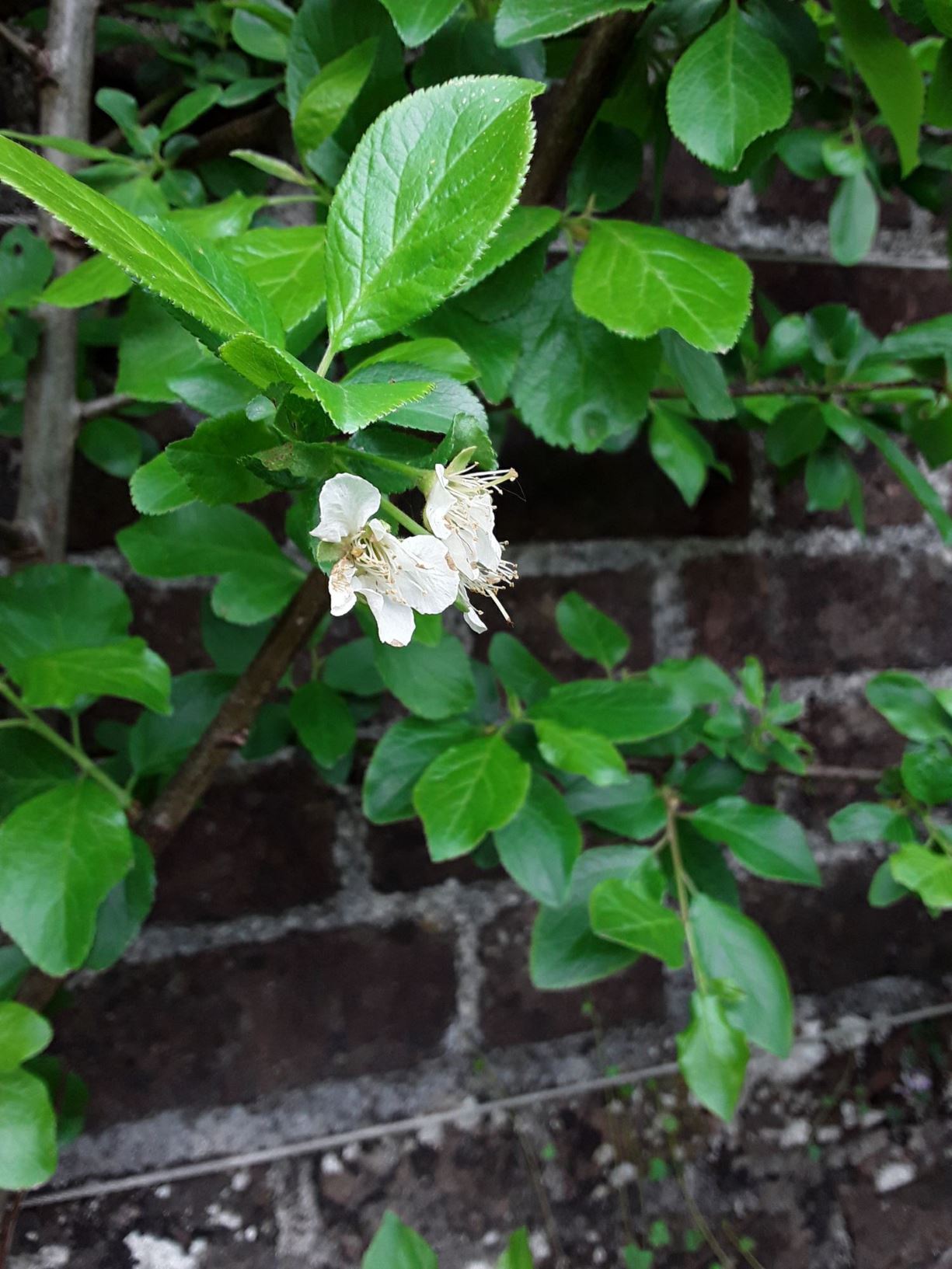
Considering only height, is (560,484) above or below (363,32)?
below

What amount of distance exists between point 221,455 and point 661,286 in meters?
0.13

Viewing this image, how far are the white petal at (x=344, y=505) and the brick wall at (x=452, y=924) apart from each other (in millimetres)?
277

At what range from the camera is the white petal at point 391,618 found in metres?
0.16

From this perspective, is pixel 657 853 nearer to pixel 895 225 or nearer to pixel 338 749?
pixel 338 749

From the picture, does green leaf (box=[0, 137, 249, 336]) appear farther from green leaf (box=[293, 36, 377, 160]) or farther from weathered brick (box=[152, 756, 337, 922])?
weathered brick (box=[152, 756, 337, 922])

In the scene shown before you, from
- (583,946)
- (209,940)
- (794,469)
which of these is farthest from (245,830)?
(794,469)

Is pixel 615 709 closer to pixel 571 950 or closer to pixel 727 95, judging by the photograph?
pixel 571 950

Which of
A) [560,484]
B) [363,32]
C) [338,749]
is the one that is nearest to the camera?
[363,32]

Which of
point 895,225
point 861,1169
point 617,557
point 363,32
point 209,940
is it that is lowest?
point 861,1169

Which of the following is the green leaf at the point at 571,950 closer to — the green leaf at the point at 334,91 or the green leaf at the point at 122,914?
the green leaf at the point at 122,914

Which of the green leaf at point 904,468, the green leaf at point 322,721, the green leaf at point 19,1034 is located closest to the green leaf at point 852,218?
the green leaf at point 904,468

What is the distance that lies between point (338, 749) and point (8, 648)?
126mm

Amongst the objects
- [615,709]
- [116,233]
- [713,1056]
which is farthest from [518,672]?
[116,233]

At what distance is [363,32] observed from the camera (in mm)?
246
